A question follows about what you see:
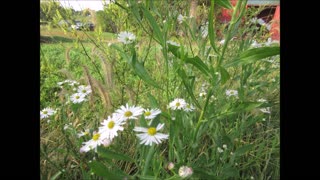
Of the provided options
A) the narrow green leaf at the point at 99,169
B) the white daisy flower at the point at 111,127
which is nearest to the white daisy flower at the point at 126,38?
the white daisy flower at the point at 111,127

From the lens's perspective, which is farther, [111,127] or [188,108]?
[188,108]

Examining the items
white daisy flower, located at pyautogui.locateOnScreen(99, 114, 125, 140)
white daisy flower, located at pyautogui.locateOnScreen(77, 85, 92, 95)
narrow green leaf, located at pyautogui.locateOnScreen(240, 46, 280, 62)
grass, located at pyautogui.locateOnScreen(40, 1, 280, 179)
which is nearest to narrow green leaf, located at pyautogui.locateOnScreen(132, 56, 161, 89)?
grass, located at pyautogui.locateOnScreen(40, 1, 280, 179)

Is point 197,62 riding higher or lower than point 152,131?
higher

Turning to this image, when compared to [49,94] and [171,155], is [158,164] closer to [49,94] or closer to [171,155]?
[171,155]

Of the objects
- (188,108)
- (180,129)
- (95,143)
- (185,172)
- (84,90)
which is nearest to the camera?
(185,172)

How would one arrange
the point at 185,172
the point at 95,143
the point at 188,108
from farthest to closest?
1. the point at 188,108
2. the point at 95,143
3. the point at 185,172

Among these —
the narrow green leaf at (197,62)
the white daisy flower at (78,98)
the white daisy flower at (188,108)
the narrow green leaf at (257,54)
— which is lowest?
the white daisy flower at (188,108)

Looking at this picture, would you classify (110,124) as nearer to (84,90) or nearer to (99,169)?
(99,169)

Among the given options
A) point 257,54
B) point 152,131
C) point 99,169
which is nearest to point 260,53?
point 257,54

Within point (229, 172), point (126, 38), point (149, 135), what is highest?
point (126, 38)

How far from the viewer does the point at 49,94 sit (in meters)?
1.68

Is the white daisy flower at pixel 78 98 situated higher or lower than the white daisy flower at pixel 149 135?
higher

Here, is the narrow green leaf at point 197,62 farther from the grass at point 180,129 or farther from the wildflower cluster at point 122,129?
the wildflower cluster at point 122,129

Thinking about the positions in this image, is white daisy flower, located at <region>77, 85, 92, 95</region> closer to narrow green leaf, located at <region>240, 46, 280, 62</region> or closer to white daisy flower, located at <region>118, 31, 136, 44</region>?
white daisy flower, located at <region>118, 31, 136, 44</region>
